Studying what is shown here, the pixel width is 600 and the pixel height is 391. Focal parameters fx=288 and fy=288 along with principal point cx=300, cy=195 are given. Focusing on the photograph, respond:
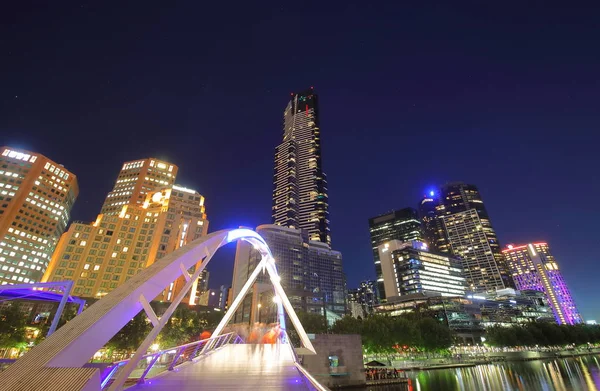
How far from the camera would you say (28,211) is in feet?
373

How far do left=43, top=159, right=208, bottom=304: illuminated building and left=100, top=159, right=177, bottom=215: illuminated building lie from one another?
68.7 feet

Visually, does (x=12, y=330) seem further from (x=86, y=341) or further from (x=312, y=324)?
(x=312, y=324)

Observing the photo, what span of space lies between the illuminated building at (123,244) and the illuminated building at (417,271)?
102 meters

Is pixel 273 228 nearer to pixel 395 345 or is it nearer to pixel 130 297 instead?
pixel 395 345

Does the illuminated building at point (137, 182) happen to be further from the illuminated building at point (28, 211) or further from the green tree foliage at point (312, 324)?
the green tree foliage at point (312, 324)

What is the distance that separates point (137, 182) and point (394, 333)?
11465 centimetres

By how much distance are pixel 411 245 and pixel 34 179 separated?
17518 cm

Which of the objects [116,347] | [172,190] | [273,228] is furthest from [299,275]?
[116,347]

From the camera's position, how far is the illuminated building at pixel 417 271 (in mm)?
143625

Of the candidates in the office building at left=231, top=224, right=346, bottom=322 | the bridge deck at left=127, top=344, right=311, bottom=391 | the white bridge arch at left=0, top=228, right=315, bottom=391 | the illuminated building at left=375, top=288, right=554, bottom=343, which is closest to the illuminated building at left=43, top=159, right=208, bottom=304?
the office building at left=231, top=224, right=346, bottom=322

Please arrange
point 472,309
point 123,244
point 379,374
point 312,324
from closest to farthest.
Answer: point 379,374
point 312,324
point 123,244
point 472,309

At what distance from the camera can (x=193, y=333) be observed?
51156mm

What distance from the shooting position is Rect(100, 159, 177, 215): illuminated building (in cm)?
11788

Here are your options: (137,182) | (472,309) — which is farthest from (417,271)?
(137,182)
